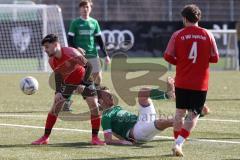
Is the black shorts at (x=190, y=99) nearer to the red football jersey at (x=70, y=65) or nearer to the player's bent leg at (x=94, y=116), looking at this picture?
the player's bent leg at (x=94, y=116)

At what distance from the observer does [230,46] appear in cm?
3206

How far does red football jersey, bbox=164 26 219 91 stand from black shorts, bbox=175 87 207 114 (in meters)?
0.06

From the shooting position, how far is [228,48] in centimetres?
3203

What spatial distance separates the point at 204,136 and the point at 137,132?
4.32 feet

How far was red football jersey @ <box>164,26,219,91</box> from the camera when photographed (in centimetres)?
934

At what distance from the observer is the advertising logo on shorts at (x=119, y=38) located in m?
31.4

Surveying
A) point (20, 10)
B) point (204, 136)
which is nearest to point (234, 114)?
point (204, 136)

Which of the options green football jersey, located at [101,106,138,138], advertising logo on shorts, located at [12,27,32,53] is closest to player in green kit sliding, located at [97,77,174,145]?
green football jersey, located at [101,106,138,138]

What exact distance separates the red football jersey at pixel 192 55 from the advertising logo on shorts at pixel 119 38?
2171cm

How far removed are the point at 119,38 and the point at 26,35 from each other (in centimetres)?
455

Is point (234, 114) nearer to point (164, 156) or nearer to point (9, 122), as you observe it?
point (9, 122)

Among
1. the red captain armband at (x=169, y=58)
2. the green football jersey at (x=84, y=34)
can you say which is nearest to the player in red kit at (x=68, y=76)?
the red captain armband at (x=169, y=58)

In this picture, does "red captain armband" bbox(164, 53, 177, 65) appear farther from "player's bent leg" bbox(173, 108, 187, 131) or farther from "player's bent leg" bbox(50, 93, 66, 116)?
"player's bent leg" bbox(50, 93, 66, 116)

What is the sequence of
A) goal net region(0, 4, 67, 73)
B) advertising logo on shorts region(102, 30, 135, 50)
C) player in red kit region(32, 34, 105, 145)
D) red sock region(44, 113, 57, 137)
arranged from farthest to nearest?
1. advertising logo on shorts region(102, 30, 135, 50)
2. goal net region(0, 4, 67, 73)
3. red sock region(44, 113, 57, 137)
4. player in red kit region(32, 34, 105, 145)
